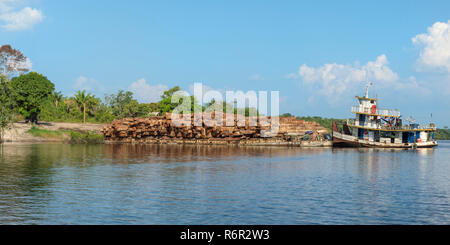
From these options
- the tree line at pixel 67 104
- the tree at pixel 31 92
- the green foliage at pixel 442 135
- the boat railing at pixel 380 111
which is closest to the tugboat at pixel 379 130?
the boat railing at pixel 380 111

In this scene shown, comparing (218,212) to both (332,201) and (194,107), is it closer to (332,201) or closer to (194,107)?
(332,201)

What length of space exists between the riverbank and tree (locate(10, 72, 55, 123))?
2594 mm

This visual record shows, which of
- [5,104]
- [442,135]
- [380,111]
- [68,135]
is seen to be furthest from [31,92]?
[442,135]

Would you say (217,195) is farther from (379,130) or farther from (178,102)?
(178,102)

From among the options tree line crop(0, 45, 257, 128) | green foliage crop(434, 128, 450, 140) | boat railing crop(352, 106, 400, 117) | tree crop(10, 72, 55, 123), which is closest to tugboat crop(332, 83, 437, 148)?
boat railing crop(352, 106, 400, 117)

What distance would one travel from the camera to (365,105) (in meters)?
64.4

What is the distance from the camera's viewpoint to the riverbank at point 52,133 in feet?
227

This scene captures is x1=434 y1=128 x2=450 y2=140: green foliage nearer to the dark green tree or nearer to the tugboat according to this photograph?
the tugboat

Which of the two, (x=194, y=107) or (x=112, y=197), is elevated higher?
(x=194, y=107)

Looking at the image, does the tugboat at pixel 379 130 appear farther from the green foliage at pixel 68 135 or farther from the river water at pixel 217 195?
the green foliage at pixel 68 135

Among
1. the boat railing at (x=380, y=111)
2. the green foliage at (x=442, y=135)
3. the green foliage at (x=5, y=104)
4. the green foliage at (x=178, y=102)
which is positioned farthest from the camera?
the green foliage at (x=442, y=135)

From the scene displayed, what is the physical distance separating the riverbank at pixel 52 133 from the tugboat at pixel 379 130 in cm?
4478
